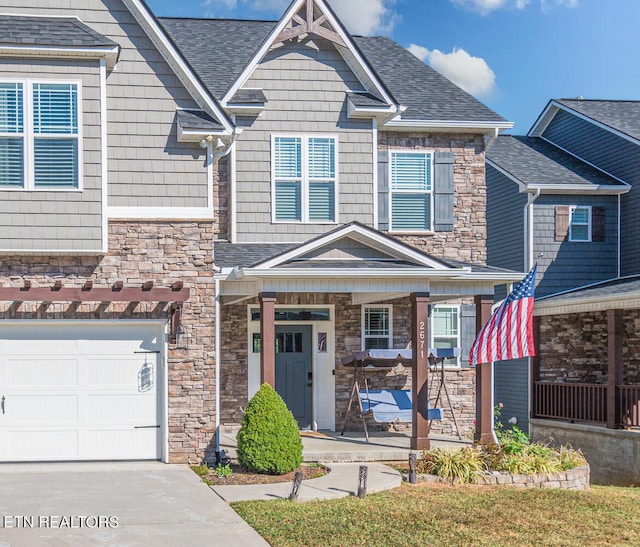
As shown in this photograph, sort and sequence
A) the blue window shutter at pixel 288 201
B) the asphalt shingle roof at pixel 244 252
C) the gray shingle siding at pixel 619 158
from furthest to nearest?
the gray shingle siding at pixel 619 158, the blue window shutter at pixel 288 201, the asphalt shingle roof at pixel 244 252

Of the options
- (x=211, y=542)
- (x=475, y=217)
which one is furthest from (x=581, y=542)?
(x=475, y=217)

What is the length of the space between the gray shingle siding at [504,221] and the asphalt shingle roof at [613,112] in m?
2.99

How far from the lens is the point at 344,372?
18.0 m

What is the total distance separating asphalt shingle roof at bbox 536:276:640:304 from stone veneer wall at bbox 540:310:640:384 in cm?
64

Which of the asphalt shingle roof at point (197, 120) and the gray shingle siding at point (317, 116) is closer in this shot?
the asphalt shingle roof at point (197, 120)

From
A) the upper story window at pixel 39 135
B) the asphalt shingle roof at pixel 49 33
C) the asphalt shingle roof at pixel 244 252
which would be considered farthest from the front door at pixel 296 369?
the asphalt shingle roof at pixel 49 33

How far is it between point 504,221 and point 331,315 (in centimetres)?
744

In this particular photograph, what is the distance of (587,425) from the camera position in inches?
736

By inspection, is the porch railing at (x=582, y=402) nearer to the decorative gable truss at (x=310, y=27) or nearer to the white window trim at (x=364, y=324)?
the white window trim at (x=364, y=324)

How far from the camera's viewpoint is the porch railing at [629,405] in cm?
1727

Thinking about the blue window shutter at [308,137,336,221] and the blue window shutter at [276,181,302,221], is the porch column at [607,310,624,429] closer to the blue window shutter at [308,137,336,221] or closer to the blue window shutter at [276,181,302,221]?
the blue window shutter at [308,137,336,221]

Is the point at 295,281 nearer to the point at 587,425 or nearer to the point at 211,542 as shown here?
the point at 211,542

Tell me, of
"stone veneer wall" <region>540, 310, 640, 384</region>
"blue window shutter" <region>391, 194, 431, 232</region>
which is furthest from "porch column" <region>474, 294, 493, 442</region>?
"stone veneer wall" <region>540, 310, 640, 384</region>

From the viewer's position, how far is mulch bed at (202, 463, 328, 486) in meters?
12.7
